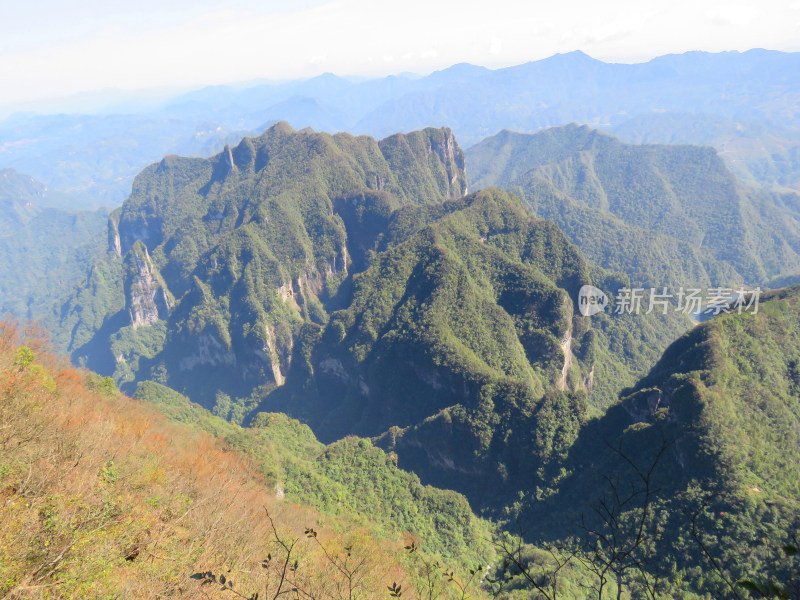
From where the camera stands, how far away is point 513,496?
137 feet

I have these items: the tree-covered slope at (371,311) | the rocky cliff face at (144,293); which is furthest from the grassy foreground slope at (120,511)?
the rocky cliff face at (144,293)

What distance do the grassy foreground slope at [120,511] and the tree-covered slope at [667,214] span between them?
115583 millimetres

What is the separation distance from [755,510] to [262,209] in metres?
102

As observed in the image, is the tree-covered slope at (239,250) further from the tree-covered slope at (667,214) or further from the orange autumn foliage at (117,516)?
the orange autumn foliage at (117,516)

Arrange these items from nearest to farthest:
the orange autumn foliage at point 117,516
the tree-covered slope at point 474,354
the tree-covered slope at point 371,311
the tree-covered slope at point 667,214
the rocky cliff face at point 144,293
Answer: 1. the orange autumn foliage at point 117,516
2. the tree-covered slope at point 474,354
3. the tree-covered slope at point 371,311
4. the rocky cliff face at point 144,293
5. the tree-covered slope at point 667,214

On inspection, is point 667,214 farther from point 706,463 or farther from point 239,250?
point 239,250

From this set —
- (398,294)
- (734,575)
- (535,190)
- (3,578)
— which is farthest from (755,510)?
(535,190)

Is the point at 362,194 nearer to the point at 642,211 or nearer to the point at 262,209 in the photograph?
the point at 262,209

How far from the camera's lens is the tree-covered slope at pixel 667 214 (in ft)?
397

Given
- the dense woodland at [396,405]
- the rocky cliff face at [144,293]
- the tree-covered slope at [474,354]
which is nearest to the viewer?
the dense woodland at [396,405]

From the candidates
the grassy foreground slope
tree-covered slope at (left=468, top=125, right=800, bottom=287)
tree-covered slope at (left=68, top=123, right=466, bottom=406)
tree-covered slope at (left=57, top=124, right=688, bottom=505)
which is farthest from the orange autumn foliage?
tree-covered slope at (left=468, top=125, right=800, bottom=287)

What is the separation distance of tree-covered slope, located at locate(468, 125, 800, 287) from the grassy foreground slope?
115583 mm

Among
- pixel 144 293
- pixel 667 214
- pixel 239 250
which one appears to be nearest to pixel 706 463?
pixel 239 250

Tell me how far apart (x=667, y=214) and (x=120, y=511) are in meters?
178
